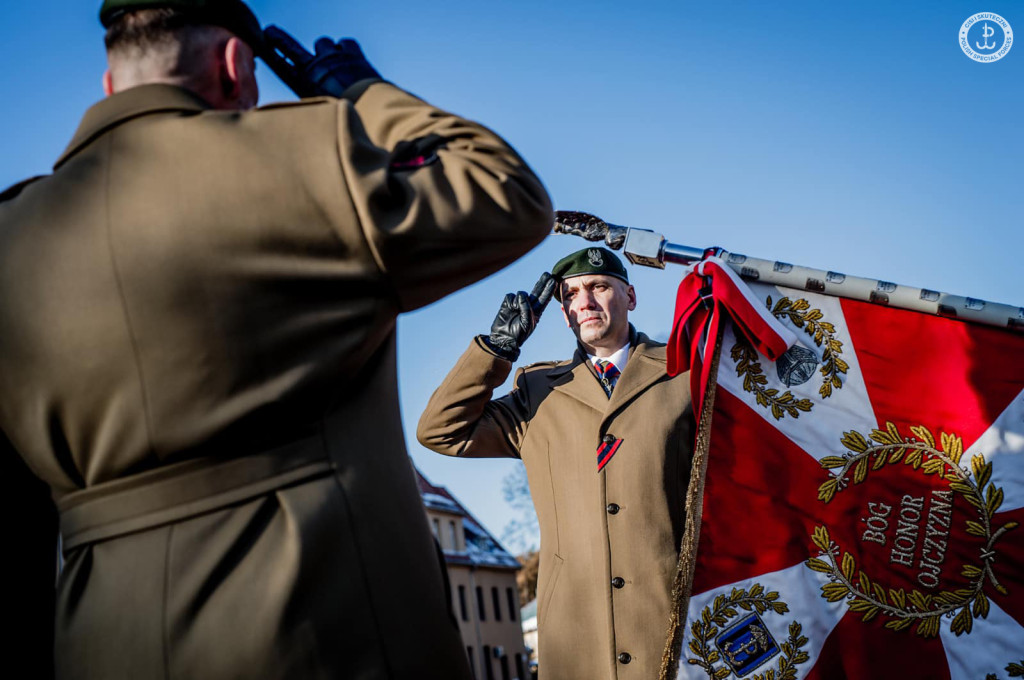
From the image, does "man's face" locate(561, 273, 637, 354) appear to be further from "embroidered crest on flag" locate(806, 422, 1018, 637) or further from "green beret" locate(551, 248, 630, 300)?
"embroidered crest on flag" locate(806, 422, 1018, 637)

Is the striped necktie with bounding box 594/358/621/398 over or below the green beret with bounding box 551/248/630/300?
below

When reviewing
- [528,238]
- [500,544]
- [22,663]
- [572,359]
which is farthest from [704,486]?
[500,544]

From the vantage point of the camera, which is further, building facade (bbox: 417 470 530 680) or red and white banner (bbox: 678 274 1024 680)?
building facade (bbox: 417 470 530 680)

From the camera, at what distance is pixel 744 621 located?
3539 mm

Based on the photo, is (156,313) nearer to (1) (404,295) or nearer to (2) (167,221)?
(2) (167,221)

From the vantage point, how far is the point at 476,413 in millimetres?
4973

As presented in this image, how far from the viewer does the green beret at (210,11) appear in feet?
6.13

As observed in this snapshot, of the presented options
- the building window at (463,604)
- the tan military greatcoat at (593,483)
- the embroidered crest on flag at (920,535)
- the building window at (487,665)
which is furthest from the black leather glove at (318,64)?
the building window at (487,665)

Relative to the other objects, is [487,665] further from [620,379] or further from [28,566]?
[28,566]

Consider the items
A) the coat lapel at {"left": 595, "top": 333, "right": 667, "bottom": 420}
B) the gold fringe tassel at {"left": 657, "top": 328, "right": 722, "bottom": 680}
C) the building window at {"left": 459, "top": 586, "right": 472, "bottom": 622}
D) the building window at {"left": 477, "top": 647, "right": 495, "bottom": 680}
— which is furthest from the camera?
the building window at {"left": 477, "top": 647, "right": 495, "bottom": 680}

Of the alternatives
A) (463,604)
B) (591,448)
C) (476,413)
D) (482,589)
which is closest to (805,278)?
(591,448)

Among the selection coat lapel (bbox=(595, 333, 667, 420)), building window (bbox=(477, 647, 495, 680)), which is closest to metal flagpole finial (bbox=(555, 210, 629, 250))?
coat lapel (bbox=(595, 333, 667, 420))

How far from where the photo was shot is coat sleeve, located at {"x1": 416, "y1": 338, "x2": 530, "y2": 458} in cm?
491

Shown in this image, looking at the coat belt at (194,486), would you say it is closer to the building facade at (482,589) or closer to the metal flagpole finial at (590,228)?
the metal flagpole finial at (590,228)
